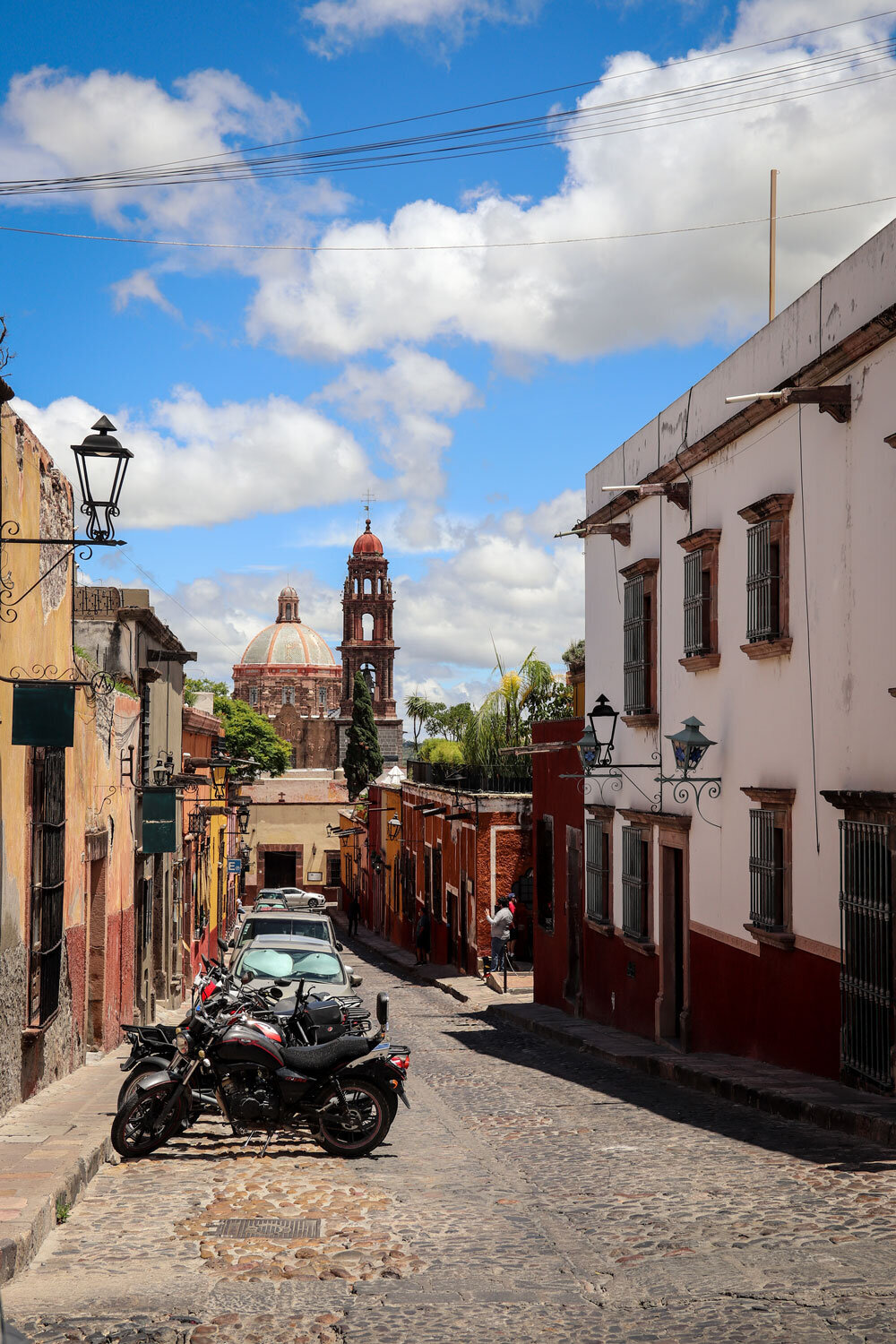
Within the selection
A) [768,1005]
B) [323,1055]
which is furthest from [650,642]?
[323,1055]

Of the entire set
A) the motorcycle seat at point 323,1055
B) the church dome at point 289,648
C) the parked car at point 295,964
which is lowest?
the parked car at point 295,964

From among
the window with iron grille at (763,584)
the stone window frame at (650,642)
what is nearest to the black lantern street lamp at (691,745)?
the window with iron grille at (763,584)

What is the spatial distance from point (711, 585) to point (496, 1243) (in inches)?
355

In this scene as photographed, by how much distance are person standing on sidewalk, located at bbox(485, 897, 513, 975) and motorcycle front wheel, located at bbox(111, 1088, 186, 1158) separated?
16859 mm

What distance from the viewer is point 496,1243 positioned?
21.1 ft

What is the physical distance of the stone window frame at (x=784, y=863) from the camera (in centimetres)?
1188

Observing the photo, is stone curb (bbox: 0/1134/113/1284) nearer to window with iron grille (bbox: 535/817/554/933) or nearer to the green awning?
the green awning

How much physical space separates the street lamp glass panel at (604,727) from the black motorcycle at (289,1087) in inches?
325

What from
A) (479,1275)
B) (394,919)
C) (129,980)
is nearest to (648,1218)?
(479,1275)

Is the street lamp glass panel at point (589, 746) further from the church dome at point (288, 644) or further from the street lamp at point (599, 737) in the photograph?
the church dome at point (288, 644)

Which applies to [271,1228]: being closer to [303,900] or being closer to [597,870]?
[597,870]

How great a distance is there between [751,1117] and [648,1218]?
11.8ft

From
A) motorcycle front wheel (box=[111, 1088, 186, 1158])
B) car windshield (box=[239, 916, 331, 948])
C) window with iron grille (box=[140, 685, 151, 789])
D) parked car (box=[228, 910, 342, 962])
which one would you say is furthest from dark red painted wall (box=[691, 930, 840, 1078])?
car windshield (box=[239, 916, 331, 948])

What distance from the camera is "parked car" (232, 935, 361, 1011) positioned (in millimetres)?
15602
